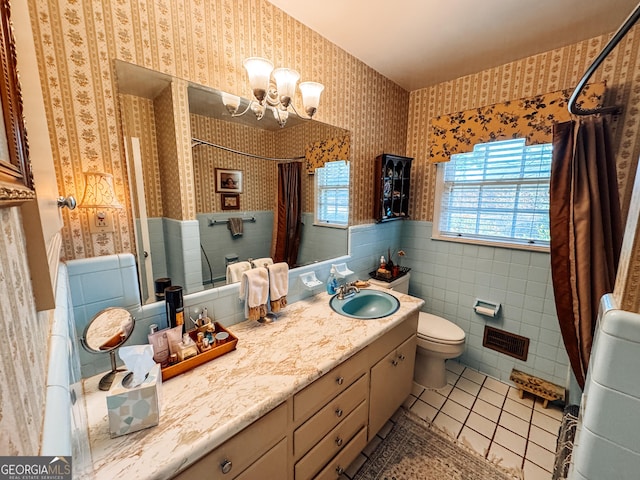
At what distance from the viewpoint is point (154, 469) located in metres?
0.61

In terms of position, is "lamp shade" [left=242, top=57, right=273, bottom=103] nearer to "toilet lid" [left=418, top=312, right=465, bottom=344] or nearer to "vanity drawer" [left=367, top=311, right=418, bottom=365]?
"vanity drawer" [left=367, top=311, right=418, bottom=365]

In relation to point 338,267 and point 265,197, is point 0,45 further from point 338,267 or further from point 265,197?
point 338,267

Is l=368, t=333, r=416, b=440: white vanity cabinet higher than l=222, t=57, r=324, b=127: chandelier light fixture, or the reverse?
l=222, t=57, r=324, b=127: chandelier light fixture

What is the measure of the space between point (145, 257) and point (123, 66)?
0.74 metres

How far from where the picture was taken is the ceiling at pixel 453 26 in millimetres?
1314

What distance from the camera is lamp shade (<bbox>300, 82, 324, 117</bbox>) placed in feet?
4.64

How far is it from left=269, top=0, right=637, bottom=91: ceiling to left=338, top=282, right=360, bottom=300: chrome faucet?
1.60 meters

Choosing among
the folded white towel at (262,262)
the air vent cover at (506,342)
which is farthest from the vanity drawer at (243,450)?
the air vent cover at (506,342)

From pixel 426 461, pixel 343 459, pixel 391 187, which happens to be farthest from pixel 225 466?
pixel 391 187

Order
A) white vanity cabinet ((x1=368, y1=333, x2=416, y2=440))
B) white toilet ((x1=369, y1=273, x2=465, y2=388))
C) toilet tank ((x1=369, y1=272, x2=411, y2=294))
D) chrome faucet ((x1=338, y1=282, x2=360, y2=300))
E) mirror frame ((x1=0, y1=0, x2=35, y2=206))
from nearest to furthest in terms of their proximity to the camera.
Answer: mirror frame ((x1=0, y1=0, x2=35, y2=206))
white vanity cabinet ((x1=368, y1=333, x2=416, y2=440))
chrome faucet ((x1=338, y1=282, x2=360, y2=300))
white toilet ((x1=369, y1=273, x2=465, y2=388))
toilet tank ((x1=369, y1=272, x2=411, y2=294))

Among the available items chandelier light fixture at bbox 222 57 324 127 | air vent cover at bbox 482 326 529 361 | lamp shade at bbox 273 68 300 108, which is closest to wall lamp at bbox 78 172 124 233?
chandelier light fixture at bbox 222 57 324 127

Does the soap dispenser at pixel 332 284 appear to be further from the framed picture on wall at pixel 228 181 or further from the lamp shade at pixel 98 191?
the lamp shade at pixel 98 191

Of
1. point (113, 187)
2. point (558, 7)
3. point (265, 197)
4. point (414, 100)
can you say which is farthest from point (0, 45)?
point (414, 100)

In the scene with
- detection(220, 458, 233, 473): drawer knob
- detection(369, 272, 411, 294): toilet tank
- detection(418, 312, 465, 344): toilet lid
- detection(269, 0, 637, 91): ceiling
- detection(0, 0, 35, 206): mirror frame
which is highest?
detection(269, 0, 637, 91): ceiling
